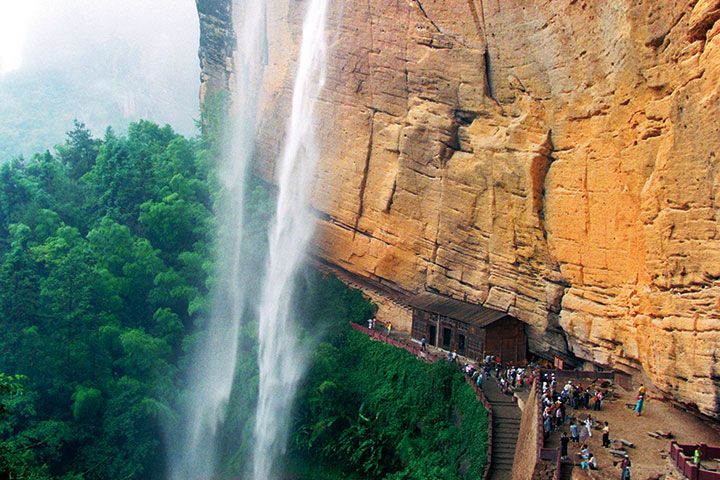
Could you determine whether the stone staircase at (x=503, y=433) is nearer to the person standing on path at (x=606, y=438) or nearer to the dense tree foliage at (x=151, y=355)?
the dense tree foliage at (x=151, y=355)

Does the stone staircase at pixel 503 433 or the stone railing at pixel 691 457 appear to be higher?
the stone railing at pixel 691 457

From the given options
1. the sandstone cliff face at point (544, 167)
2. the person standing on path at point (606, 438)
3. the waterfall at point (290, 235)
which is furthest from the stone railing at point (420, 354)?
the person standing on path at point (606, 438)

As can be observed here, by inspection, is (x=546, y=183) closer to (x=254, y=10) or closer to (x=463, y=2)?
(x=463, y=2)

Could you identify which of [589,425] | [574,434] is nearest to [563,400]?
[589,425]

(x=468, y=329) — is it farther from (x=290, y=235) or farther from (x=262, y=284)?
(x=290, y=235)

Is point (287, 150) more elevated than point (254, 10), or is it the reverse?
point (254, 10)

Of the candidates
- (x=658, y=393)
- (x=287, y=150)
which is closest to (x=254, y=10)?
(x=287, y=150)
